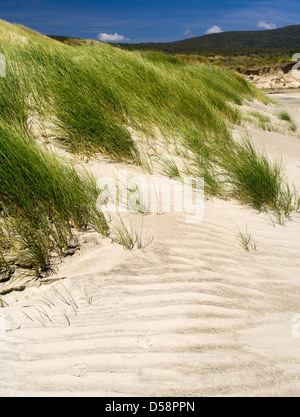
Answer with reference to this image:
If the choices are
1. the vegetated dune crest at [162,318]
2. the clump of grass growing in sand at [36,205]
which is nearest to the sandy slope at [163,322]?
the vegetated dune crest at [162,318]

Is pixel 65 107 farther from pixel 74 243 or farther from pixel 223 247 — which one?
pixel 223 247

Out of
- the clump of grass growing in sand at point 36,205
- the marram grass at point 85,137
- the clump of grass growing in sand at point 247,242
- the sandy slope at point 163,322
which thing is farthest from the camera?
the clump of grass growing in sand at point 247,242

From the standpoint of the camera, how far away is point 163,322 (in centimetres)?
137

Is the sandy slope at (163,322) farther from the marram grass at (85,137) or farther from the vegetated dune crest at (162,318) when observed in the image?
the marram grass at (85,137)

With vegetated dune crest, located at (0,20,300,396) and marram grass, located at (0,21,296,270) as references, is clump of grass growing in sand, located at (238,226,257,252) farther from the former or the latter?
marram grass, located at (0,21,296,270)

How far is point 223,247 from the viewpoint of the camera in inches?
77.3

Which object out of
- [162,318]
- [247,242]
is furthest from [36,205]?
[247,242]

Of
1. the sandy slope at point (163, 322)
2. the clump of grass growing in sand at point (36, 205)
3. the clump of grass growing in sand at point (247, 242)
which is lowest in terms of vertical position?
the sandy slope at point (163, 322)

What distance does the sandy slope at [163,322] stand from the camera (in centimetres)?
114

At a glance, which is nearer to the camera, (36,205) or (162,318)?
(162,318)

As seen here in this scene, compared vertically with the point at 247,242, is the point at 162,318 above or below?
below

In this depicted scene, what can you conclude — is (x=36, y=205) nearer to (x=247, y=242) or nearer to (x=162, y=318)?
(x=162, y=318)

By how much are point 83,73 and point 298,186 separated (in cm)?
269

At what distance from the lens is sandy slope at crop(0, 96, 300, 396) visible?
114 cm
